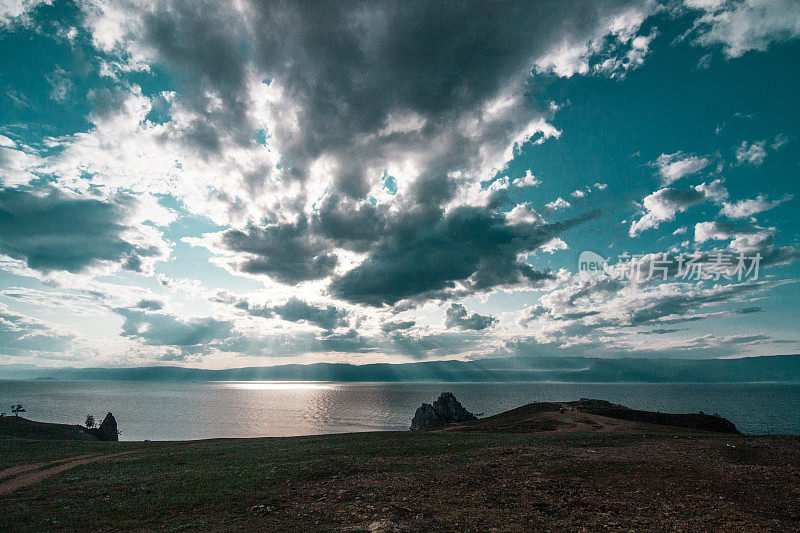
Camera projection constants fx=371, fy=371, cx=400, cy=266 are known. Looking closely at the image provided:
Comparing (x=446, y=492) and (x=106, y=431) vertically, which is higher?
(x=446, y=492)

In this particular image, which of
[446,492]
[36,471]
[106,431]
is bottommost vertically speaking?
[106,431]

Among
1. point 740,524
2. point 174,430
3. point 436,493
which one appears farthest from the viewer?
point 174,430

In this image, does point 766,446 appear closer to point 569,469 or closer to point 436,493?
point 569,469

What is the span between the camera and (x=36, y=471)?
24.3 m

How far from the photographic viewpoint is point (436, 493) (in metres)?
14.8

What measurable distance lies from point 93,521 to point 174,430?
87038 mm

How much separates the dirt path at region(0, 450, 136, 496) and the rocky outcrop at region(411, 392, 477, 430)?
48.1 metres

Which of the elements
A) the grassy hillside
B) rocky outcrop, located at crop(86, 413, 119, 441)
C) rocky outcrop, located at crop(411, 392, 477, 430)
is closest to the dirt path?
the grassy hillside

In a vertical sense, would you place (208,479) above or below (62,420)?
above

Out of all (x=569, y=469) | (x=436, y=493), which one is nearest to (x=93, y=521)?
(x=436, y=493)

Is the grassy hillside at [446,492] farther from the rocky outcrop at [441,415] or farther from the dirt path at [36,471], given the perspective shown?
the rocky outcrop at [441,415]

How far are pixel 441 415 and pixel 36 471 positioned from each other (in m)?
55.0

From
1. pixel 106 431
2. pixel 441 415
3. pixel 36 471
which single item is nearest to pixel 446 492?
pixel 36 471

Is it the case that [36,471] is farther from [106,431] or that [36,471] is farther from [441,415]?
[441,415]
